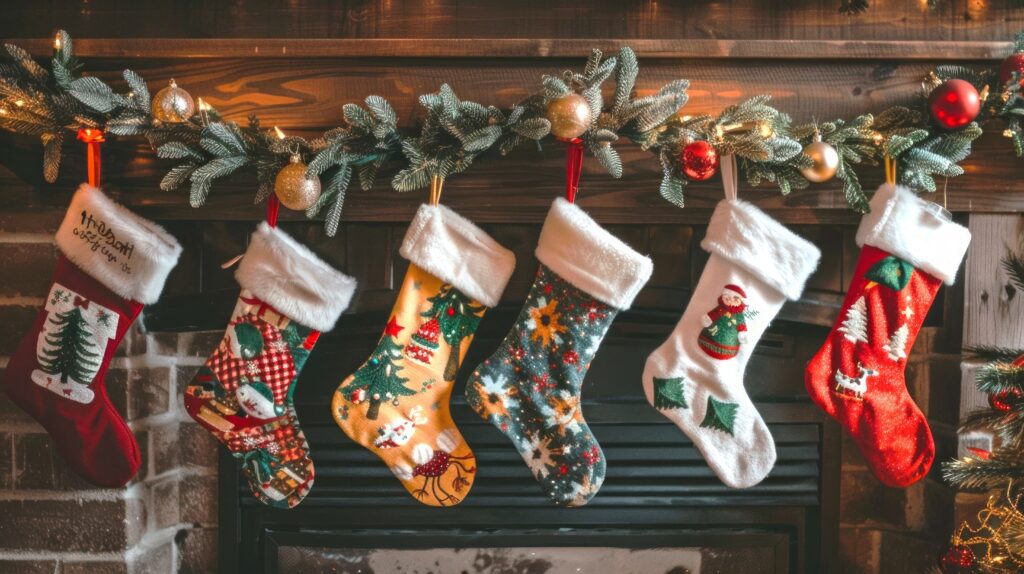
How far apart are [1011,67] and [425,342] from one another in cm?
135

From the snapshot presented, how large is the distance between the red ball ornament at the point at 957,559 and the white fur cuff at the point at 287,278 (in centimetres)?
143

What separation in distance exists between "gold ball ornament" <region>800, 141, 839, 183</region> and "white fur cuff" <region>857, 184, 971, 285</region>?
17cm

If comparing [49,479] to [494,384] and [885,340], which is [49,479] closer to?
[494,384]

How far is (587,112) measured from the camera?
1.47 meters

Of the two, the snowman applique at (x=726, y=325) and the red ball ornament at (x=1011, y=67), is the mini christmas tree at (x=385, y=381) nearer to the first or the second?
the snowman applique at (x=726, y=325)

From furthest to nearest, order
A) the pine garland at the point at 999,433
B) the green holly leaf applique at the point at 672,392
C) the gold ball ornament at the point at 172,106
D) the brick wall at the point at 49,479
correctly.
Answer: the brick wall at the point at 49,479 → the green holly leaf applique at the point at 672,392 → the gold ball ornament at the point at 172,106 → the pine garland at the point at 999,433

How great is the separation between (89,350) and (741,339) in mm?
1447

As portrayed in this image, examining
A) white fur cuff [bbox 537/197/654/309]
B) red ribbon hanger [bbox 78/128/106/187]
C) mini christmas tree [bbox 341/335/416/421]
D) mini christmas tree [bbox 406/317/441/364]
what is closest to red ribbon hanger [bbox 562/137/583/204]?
white fur cuff [bbox 537/197/654/309]

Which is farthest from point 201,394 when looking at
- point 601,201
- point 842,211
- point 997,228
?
point 997,228

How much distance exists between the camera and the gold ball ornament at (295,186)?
1519 mm

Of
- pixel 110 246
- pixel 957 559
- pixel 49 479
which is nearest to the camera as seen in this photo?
pixel 957 559

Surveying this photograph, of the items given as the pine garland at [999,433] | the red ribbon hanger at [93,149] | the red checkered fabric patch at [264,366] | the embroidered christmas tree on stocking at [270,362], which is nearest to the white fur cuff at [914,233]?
the pine garland at [999,433]

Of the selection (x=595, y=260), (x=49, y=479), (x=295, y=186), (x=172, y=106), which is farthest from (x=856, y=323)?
(x=49, y=479)

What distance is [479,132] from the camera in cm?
152
